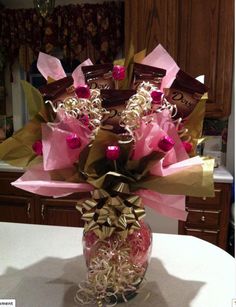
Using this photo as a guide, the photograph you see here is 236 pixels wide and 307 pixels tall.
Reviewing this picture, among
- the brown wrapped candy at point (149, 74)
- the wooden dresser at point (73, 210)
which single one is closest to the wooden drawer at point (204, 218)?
the wooden dresser at point (73, 210)

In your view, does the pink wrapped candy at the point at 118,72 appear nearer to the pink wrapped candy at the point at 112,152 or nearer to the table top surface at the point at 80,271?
the pink wrapped candy at the point at 112,152

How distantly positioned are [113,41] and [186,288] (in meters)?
2.10

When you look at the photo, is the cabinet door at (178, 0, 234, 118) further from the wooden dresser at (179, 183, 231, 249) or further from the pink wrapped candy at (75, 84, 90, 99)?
the pink wrapped candy at (75, 84, 90, 99)

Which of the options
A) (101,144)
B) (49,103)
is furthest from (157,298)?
(49,103)

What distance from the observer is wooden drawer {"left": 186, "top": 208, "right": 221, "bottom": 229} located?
6.62ft

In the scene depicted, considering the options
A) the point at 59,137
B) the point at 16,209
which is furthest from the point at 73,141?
the point at 16,209

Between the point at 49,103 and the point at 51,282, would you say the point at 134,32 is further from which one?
the point at 51,282

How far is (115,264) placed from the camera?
63 cm

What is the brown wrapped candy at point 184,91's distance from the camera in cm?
65

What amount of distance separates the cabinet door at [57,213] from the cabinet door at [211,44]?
1.32m

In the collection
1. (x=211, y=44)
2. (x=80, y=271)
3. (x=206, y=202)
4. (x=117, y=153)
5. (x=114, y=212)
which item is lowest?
(x=206, y=202)

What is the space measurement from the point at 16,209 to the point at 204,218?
1476 mm

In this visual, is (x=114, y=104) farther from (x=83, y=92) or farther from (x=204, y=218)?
(x=204, y=218)

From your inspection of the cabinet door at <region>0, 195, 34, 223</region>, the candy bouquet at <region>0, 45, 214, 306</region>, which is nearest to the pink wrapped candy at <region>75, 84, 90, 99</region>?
the candy bouquet at <region>0, 45, 214, 306</region>
